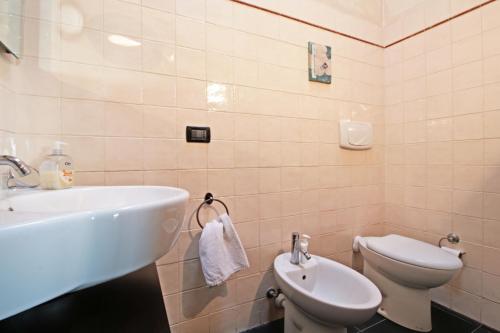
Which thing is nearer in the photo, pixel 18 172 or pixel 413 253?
pixel 18 172

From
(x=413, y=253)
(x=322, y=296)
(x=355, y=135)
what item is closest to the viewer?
(x=322, y=296)

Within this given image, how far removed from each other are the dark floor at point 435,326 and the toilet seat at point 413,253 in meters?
0.42

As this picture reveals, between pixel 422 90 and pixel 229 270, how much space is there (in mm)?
1681

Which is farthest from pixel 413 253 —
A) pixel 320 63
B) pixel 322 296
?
pixel 320 63

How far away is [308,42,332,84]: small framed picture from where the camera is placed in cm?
143

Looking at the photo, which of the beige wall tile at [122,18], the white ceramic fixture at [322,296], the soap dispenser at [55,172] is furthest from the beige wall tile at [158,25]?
the white ceramic fixture at [322,296]

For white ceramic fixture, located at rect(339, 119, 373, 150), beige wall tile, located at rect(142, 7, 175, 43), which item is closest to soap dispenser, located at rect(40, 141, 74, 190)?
beige wall tile, located at rect(142, 7, 175, 43)

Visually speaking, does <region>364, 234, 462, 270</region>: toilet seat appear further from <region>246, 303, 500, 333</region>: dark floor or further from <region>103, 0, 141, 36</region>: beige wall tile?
<region>103, 0, 141, 36</region>: beige wall tile

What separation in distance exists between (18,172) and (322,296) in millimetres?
1289

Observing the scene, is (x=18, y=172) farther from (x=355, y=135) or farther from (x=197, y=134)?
(x=355, y=135)

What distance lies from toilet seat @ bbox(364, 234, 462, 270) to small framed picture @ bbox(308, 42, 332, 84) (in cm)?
108

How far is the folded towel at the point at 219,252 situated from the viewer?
3.39 feet

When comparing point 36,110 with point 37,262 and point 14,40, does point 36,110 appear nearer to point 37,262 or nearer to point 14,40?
point 14,40

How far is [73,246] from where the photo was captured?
11.4 inches
